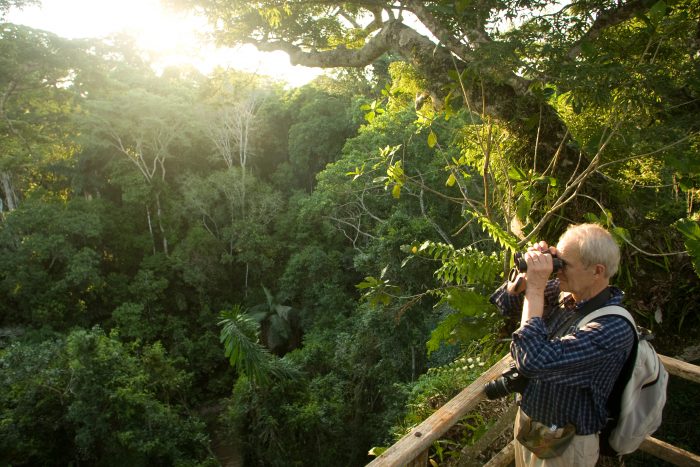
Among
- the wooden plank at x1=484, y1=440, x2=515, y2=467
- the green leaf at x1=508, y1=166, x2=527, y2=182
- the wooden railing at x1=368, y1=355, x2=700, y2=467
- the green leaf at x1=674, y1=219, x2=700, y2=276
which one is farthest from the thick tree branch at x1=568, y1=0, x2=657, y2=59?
the wooden plank at x1=484, y1=440, x2=515, y2=467

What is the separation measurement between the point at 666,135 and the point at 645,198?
77 cm

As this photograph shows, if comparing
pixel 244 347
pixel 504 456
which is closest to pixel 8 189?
pixel 244 347

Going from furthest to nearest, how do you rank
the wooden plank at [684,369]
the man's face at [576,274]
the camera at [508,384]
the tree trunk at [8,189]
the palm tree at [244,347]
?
the tree trunk at [8,189], the palm tree at [244,347], the wooden plank at [684,369], the camera at [508,384], the man's face at [576,274]

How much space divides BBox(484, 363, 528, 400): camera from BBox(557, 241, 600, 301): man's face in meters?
0.31

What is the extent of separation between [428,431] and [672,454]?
1.19 m

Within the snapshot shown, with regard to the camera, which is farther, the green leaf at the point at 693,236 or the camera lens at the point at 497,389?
the green leaf at the point at 693,236

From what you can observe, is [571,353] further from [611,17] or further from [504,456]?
[611,17]

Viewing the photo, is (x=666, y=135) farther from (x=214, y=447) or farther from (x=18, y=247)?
(x=18, y=247)

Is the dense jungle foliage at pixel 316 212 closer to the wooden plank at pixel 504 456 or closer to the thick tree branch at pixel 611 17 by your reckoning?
the thick tree branch at pixel 611 17

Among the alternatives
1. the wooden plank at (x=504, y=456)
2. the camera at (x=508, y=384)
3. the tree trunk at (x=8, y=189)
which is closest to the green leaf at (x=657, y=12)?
the camera at (x=508, y=384)

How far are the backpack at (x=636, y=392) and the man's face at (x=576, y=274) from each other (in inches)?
3.2

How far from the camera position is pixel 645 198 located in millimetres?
2688

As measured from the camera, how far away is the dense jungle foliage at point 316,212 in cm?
234

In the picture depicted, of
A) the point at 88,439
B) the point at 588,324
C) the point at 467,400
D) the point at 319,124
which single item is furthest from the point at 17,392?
the point at 319,124
